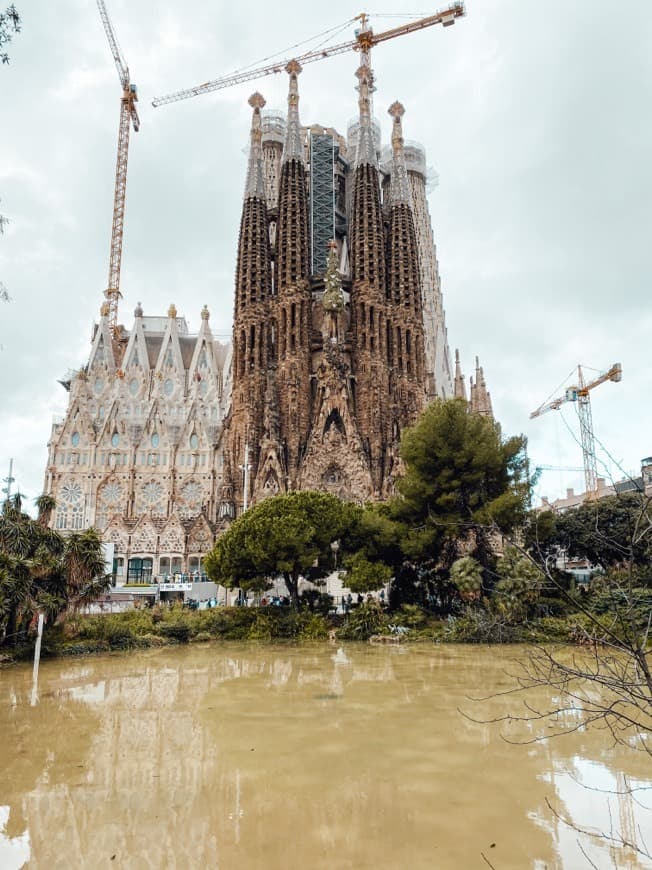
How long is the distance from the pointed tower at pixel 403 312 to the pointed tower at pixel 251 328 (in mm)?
8473

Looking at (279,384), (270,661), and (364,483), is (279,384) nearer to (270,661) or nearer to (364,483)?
(364,483)

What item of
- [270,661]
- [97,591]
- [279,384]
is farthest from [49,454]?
[270,661]

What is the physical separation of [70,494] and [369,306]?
2533 centimetres

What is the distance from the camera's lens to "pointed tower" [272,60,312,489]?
139ft

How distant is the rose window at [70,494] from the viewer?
159ft

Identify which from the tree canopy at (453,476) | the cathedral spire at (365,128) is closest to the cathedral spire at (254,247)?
the cathedral spire at (365,128)

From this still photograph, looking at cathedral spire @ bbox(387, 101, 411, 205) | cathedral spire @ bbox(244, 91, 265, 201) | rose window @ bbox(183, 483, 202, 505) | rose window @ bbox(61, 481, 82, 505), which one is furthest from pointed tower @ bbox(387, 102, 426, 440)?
rose window @ bbox(61, 481, 82, 505)

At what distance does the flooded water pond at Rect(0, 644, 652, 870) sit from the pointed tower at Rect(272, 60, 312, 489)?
2838cm

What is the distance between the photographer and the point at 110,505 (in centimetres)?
4850

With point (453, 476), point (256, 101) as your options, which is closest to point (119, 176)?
point (256, 101)

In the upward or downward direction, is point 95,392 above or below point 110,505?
above

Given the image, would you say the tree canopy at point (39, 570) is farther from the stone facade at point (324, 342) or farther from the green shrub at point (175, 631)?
the stone facade at point (324, 342)

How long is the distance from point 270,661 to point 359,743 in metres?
9.40

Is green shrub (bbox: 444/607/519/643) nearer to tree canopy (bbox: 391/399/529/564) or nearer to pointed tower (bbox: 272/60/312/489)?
tree canopy (bbox: 391/399/529/564)
